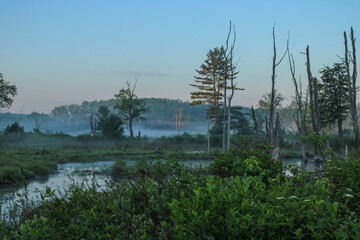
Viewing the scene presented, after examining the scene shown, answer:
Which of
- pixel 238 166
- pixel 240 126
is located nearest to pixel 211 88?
pixel 240 126

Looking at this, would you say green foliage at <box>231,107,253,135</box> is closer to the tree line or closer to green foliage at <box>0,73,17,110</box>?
the tree line

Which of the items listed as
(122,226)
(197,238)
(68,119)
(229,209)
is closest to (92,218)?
(122,226)

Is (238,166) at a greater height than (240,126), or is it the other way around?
(240,126)

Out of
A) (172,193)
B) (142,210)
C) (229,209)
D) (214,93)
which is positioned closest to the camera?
(229,209)

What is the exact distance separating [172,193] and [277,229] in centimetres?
171

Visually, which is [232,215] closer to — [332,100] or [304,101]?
[304,101]

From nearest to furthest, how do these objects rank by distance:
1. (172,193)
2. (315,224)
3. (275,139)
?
(315,224)
(172,193)
(275,139)

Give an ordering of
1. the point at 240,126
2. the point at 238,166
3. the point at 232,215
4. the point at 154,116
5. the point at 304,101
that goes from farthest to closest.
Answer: the point at 154,116 < the point at 240,126 < the point at 304,101 < the point at 238,166 < the point at 232,215

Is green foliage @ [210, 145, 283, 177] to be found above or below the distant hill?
below

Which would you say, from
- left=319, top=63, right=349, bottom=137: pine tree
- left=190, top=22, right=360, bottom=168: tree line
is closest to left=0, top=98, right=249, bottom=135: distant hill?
left=190, top=22, right=360, bottom=168: tree line

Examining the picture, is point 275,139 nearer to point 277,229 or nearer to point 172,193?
point 172,193

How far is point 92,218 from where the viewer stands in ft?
10.1

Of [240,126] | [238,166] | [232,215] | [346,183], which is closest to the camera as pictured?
[232,215]

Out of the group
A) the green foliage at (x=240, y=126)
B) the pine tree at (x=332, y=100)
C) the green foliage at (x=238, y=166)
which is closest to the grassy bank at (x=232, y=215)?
the green foliage at (x=238, y=166)
